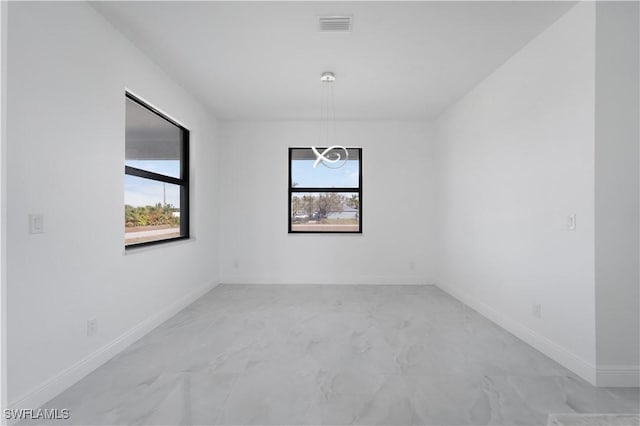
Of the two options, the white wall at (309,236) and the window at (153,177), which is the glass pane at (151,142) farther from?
the white wall at (309,236)

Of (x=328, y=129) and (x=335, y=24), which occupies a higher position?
(x=335, y=24)

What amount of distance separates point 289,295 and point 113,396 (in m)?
2.53

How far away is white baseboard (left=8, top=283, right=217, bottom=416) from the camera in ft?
5.78

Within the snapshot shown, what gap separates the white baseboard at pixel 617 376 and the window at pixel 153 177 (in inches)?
146

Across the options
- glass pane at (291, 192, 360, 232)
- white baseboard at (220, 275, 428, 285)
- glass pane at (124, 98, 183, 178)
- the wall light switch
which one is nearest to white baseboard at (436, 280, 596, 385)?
white baseboard at (220, 275, 428, 285)

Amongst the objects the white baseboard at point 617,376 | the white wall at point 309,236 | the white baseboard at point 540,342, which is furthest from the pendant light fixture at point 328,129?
the white baseboard at point 617,376

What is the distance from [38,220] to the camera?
182 centimetres

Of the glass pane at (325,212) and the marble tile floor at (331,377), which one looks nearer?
the marble tile floor at (331,377)

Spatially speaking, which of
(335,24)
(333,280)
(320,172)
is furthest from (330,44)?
(333,280)

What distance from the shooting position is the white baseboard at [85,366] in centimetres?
176

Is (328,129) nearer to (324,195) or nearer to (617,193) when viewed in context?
(324,195)

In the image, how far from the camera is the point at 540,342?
2553 mm

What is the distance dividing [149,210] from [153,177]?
0.35 m

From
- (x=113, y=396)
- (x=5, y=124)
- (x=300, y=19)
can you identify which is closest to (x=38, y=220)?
(x=5, y=124)
